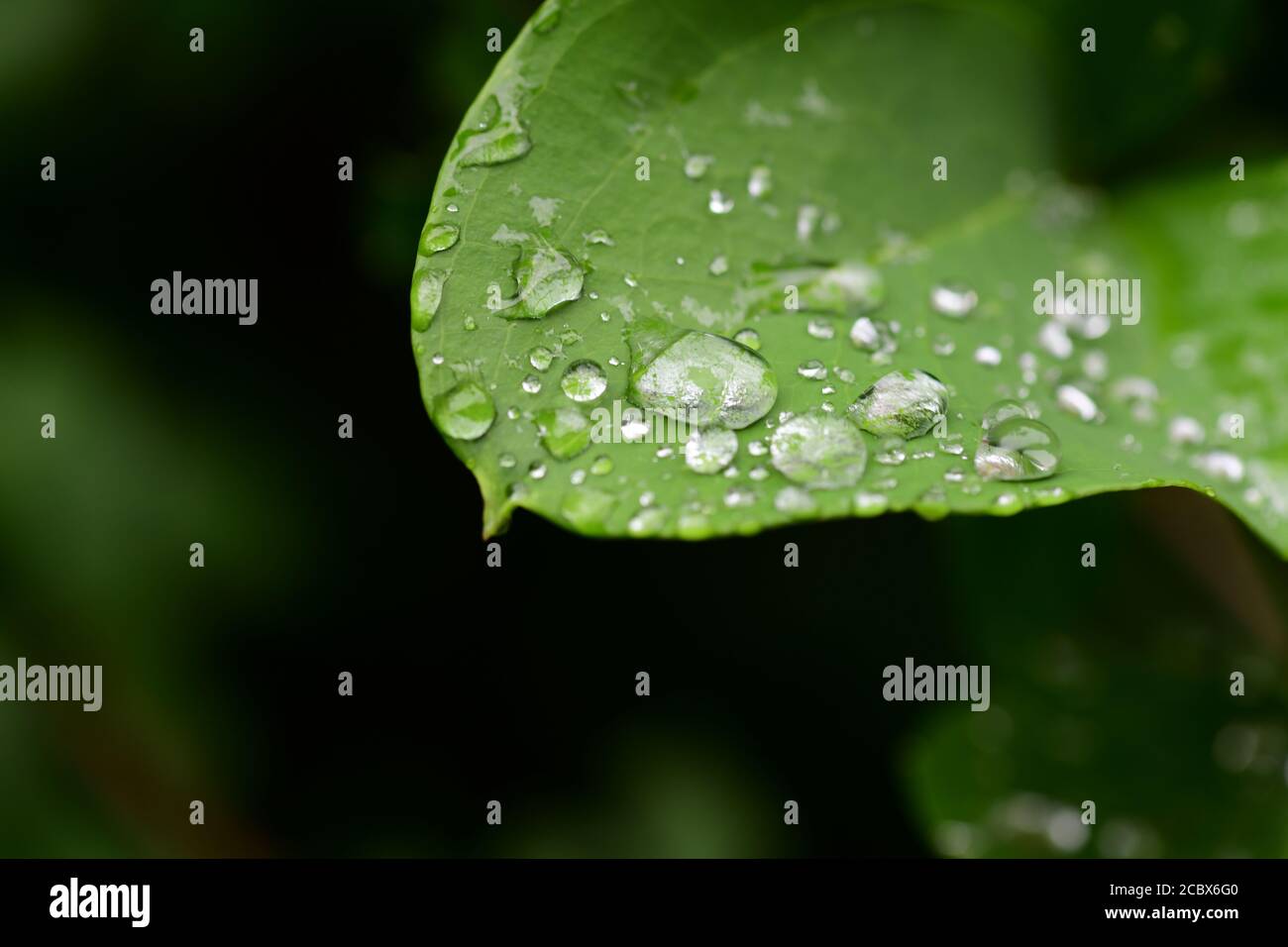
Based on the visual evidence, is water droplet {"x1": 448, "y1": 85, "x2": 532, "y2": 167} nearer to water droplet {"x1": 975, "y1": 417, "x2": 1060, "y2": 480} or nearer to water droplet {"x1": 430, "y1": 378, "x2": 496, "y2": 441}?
water droplet {"x1": 430, "y1": 378, "x2": 496, "y2": 441}

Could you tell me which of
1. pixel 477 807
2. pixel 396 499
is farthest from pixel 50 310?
pixel 477 807

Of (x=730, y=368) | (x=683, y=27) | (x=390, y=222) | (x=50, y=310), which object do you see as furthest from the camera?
(x=50, y=310)

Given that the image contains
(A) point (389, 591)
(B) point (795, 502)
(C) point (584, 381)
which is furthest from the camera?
(A) point (389, 591)

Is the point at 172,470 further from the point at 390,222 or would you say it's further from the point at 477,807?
the point at 477,807

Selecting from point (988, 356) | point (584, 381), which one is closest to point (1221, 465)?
point (988, 356)

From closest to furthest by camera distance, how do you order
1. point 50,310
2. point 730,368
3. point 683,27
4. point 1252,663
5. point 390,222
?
Result: point 730,368 < point 683,27 < point 390,222 < point 1252,663 < point 50,310

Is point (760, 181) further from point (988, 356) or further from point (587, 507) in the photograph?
point (587, 507)
